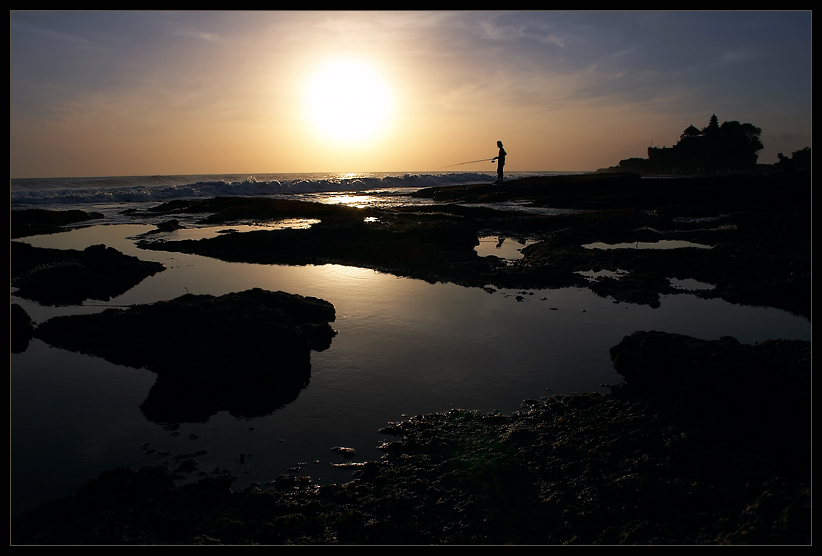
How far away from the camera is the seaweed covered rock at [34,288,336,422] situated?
7.66m

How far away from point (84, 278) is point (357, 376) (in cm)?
1296

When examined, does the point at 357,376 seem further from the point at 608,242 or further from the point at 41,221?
the point at 41,221

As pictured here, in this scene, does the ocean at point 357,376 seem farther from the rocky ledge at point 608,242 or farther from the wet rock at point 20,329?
the rocky ledge at point 608,242

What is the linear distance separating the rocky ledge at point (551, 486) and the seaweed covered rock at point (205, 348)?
2.02 metres

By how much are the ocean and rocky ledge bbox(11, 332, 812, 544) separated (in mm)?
481

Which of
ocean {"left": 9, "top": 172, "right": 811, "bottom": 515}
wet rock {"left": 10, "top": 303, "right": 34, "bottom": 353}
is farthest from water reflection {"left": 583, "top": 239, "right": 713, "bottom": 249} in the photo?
wet rock {"left": 10, "top": 303, "right": 34, "bottom": 353}

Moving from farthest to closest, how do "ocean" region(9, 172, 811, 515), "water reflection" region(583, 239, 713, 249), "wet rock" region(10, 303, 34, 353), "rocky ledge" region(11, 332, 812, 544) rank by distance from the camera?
"water reflection" region(583, 239, 713, 249)
"wet rock" region(10, 303, 34, 353)
"ocean" region(9, 172, 811, 515)
"rocky ledge" region(11, 332, 812, 544)

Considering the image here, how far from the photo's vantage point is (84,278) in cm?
1619

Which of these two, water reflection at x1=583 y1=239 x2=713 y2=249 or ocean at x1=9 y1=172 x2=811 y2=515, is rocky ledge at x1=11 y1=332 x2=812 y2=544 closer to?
ocean at x1=9 y1=172 x2=811 y2=515

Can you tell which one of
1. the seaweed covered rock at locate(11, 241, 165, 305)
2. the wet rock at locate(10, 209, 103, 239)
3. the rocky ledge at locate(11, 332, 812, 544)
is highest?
the wet rock at locate(10, 209, 103, 239)

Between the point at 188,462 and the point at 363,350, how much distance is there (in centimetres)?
427

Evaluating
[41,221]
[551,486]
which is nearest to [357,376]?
[551,486]

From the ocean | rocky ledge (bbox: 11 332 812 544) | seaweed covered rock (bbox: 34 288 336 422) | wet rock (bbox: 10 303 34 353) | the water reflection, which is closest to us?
rocky ledge (bbox: 11 332 812 544)
